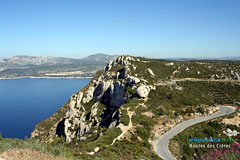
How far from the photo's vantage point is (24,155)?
10.2 meters

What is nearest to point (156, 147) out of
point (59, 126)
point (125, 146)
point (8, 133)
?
point (125, 146)

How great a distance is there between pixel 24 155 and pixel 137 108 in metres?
37.4

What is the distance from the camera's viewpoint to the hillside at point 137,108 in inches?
1250

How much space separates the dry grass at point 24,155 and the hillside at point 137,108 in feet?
22.5

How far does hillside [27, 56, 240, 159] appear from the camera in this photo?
31763 mm

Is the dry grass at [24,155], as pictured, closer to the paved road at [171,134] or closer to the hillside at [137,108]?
the hillside at [137,108]

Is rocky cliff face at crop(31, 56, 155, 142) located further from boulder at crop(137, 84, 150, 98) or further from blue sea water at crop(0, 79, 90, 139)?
blue sea water at crop(0, 79, 90, 139)

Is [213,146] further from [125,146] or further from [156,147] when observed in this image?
[125,146]

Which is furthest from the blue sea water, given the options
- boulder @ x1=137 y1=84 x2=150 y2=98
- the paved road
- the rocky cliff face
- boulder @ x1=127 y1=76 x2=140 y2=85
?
the paved road

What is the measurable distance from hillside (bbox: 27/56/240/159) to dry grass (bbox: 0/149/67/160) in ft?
22.5

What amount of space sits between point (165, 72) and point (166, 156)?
68.1m

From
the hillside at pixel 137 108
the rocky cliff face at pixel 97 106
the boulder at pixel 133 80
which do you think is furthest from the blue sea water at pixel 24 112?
the boulder at pixel 133 80

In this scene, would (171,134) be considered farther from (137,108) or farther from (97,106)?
(97,106)

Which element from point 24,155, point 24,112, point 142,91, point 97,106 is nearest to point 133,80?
point 142,91
